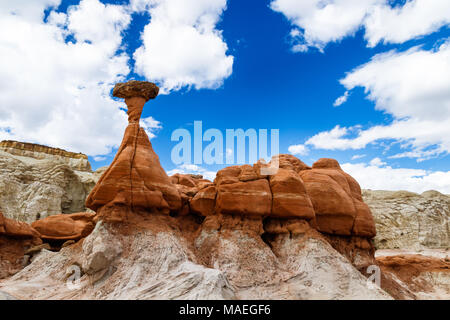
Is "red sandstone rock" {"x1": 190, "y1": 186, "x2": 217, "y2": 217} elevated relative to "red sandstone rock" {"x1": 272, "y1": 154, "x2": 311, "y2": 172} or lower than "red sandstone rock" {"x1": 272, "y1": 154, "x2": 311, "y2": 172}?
lower

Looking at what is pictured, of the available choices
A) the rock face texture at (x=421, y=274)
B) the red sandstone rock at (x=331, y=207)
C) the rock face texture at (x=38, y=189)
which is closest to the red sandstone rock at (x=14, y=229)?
the rock face texture at (x=38, y=189)

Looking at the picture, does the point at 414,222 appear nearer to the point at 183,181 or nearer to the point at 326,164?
the point at 326,164

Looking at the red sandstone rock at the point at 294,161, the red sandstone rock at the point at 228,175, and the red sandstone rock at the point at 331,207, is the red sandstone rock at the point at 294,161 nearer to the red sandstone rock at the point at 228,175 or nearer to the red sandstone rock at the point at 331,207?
the red sandstone rock at the point at 331,207

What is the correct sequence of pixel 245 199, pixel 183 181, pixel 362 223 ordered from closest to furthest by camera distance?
pixel 245 199 → pixel 362 223 → pixel 183 181

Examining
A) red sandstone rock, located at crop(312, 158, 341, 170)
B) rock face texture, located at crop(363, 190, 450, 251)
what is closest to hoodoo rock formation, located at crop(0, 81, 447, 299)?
red sandstone rock, located at crop(312, 158, 341, 170)

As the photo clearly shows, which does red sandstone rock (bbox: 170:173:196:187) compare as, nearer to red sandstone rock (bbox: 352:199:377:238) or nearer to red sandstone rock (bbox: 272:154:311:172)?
red sandstone rock (bbox: 272:154:311:172)

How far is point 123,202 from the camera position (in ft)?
47.5

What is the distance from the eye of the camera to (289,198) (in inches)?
647

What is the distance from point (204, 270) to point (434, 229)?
38786 millimetres

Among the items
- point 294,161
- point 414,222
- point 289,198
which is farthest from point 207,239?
point 414,222

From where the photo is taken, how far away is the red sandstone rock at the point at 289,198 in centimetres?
1623

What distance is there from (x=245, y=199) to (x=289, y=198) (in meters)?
2.54

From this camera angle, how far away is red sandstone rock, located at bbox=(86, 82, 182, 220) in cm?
1474

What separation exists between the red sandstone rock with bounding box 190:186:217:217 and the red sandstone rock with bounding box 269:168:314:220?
3.49m
